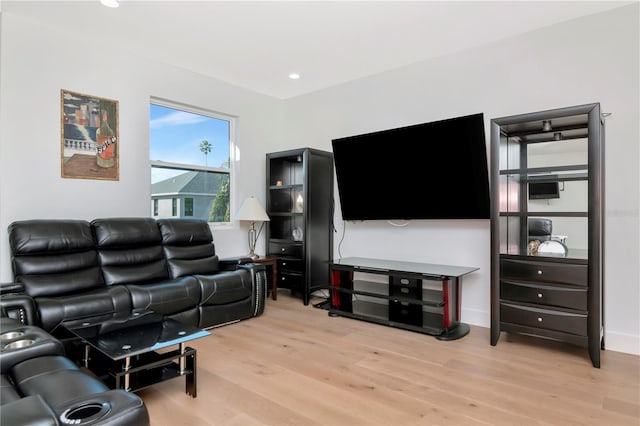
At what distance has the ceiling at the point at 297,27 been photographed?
2928 millimetres

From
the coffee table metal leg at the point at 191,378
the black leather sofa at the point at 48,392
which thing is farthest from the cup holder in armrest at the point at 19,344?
the coffee table metal leg at the point at 191,378

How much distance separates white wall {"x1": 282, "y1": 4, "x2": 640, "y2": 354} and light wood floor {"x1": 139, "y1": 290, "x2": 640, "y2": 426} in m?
0.62

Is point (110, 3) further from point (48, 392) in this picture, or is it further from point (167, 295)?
point (48, 392)

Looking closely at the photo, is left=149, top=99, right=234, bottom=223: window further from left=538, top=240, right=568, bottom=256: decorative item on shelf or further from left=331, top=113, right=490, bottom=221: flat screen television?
left=538, top=240, right=568, bottom=256: decorative item on shelf

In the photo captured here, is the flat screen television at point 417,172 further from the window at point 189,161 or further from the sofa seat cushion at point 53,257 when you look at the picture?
the sofa seat cushion at point 53,257

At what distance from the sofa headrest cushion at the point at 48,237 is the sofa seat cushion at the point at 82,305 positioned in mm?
429

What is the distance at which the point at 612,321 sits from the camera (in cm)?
296

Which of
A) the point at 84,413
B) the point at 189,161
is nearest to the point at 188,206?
the point at 189,161

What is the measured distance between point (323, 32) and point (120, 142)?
224cm

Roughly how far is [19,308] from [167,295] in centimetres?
97

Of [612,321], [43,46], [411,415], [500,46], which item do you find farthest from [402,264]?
[43,46]

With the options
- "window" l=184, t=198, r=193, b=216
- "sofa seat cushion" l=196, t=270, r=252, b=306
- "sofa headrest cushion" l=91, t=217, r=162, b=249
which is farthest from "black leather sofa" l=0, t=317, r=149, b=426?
"window" l=184, t=198, r=193, b=216

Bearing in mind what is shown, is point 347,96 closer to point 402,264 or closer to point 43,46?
point 402,264

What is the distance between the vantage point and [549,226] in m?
3.02
